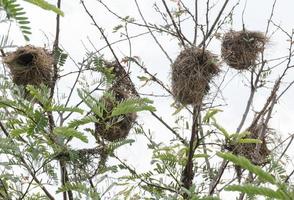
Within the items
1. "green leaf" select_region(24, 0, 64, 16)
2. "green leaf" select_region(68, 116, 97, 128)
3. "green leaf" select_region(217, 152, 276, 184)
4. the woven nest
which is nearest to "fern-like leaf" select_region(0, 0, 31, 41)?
"green leaf" select_region(24, 0, 64, 16)

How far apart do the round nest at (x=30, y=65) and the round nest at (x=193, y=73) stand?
704 millimetres

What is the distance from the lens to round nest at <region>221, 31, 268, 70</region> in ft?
11.3

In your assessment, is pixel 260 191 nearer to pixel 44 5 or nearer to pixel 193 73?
pixel 44 5

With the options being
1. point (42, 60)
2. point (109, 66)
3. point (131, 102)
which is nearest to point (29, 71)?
point (42, 60)

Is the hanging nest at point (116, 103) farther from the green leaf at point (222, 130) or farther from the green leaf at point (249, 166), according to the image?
the green leaf at point (249, 166)

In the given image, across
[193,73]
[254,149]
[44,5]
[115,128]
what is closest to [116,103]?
[115,128]

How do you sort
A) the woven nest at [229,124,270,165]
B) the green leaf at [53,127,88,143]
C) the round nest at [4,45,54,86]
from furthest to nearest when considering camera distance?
1. the woven nest at [229,124,270,165]
2. the round nest at [4,45,54,86]
3. the green leaf at [53,127,88,143]

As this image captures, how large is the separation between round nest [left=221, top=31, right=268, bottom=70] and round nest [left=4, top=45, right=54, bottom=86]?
1117 millimetres

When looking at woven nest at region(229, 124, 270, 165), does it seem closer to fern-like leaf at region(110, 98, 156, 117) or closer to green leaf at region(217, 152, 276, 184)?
fern-like leaf at region(110, 98, 156, 117)

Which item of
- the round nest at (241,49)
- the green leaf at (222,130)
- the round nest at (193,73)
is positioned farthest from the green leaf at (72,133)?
the round nest at (241,49)

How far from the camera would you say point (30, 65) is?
2.95 m

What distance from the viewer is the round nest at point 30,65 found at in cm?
292

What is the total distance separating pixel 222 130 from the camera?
284 cm

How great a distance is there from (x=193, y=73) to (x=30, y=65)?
873 mm
